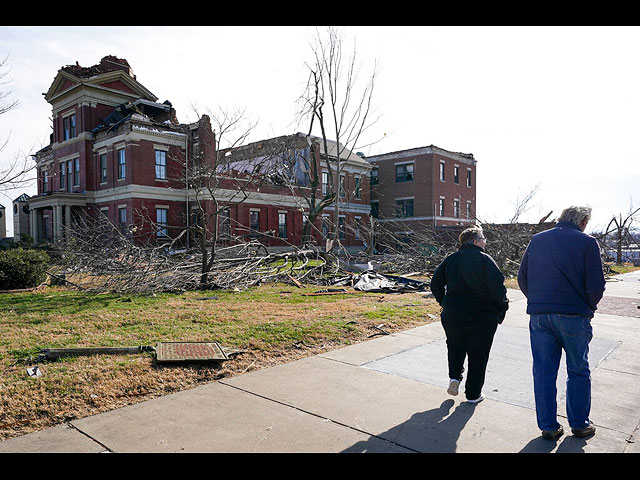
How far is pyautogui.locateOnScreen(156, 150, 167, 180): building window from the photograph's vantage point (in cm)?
3422

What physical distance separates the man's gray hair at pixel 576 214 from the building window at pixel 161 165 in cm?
3315

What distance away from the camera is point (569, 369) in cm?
425

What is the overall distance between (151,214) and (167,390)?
3019 cm

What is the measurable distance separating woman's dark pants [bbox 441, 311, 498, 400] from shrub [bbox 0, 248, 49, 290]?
46.3 feet

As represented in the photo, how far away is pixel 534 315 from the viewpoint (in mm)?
4359

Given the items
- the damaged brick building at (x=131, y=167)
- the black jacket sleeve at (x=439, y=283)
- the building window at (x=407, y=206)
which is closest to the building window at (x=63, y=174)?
the damaged brick building at (x=131, y=167)

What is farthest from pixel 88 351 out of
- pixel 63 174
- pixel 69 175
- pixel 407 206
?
pixel 407 206

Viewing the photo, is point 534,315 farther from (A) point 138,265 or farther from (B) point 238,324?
(A) point 138,265

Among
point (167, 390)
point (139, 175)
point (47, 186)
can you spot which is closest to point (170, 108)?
point (139, 175)

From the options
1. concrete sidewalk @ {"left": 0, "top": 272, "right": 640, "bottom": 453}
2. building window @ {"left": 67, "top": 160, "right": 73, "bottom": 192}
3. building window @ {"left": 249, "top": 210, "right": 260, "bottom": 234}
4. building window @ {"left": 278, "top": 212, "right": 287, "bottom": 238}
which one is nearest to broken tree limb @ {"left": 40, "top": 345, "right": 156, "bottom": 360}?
concrete sidewalk @ {"left": 0, "top": 272, "right": 640, "bottom": 453}

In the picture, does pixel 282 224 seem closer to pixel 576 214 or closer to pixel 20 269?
pixel 20 269

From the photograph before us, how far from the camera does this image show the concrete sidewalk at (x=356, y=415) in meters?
3.96

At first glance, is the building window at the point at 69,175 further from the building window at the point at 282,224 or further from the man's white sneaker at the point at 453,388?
the man's white sneaker at the point at 453,388
